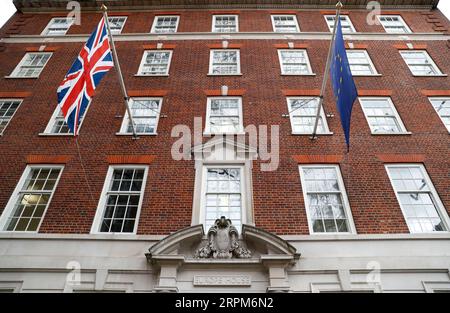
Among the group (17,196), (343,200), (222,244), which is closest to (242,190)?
(222,244)

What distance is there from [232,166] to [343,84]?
4.35 metres

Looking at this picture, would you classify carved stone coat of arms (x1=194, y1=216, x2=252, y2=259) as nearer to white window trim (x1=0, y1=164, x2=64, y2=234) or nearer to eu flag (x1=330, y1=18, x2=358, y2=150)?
eu flag (x1=330, y1=18, x2=358, y2=150)

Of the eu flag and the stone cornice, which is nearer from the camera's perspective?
the eu flag

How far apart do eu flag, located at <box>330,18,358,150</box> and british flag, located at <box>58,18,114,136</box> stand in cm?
670

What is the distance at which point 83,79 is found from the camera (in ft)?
27.9

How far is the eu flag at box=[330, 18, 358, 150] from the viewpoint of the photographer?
27.0 feet

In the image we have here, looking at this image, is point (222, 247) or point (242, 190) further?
point (242, 190)

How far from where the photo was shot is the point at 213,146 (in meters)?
10.7

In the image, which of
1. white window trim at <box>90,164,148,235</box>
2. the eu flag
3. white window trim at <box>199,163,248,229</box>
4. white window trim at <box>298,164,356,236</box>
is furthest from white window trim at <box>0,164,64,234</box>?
the eu flag

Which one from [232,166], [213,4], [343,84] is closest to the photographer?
[343,84]

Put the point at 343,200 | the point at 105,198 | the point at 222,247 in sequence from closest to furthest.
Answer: the point at 222,247, the point at 343,200, the point at 105,198

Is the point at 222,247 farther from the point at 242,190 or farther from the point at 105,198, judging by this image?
the point at 105,198
